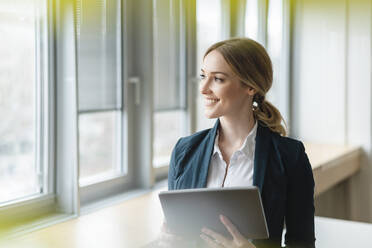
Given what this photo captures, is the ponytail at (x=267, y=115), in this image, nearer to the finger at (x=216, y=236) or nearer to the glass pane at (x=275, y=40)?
the finger at (x=216, y=236)

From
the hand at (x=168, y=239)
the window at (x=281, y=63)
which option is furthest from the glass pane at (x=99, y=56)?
the window at (x=281, y=63)

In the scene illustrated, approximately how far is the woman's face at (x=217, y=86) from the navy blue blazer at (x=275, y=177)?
0.14 metres

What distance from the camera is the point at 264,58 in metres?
1.31

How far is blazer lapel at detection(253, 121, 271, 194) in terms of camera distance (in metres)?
1.31

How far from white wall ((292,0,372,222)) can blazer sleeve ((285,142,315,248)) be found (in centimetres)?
295

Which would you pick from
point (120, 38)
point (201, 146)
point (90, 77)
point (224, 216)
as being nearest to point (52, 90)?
point (90, 77)

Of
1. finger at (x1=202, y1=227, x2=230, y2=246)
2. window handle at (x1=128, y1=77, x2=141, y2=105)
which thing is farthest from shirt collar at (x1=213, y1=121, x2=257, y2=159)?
window handle at (x1=128, y1=77, x2=141, y2=105)

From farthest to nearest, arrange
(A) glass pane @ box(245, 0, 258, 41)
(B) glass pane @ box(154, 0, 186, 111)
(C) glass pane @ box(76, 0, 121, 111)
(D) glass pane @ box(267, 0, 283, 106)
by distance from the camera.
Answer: (D) glass pane @ box(267, 0, 283, 106), (A) glass pane @ box(245, 0, 258, 41), (B) glass pane @ box(154, 0, 186, 111), (C) glass pane @ box(76, 0, 121, 111)

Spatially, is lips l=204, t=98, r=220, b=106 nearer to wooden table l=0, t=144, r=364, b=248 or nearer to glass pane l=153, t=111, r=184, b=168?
wooden table l=0, t=144, r=364, b=248

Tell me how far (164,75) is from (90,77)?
0.73 meters

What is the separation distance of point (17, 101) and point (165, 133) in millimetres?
1288

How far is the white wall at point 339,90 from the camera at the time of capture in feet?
14.0

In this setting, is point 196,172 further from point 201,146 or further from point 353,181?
point 353,181

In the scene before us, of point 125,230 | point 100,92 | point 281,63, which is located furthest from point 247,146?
point 281,63
